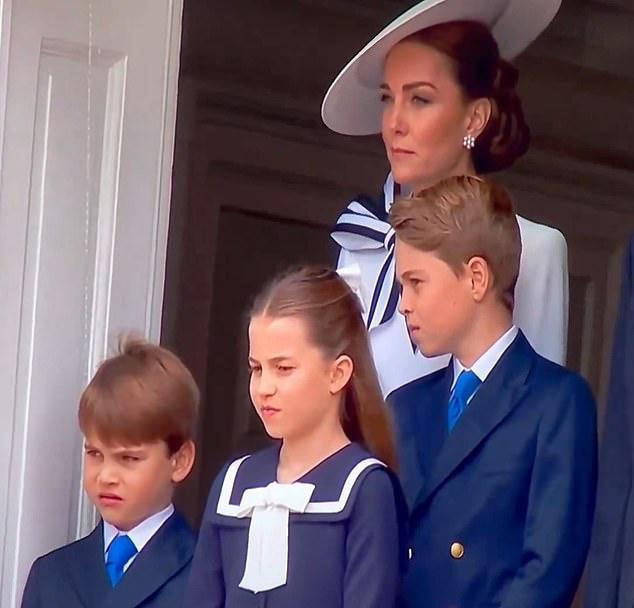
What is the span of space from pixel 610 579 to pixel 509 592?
0.13 meters

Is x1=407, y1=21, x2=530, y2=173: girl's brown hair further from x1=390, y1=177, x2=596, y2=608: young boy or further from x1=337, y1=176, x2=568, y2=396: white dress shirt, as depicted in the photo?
x1=390, y1=177, x2=596, y2=608: young boy

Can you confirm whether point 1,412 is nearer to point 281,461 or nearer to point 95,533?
point 95,533

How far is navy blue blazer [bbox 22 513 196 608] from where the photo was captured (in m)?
2.69

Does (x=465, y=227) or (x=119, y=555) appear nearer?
(x=465, y=227)

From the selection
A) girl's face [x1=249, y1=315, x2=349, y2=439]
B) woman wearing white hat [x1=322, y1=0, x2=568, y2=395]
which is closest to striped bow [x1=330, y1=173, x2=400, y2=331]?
woman wearing white hat [x1=322, y1=0, x2=568, y2=395]

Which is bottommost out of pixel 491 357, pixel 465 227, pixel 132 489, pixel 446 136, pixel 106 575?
pixel 106 575

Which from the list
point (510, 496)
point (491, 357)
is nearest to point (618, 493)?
point (510, 496)

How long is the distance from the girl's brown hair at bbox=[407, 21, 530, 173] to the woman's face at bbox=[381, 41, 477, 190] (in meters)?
0.02

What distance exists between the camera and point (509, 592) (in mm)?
2369

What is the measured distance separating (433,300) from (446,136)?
1.15ft

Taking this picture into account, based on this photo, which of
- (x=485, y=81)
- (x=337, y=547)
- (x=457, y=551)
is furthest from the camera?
(x=485, y=81)

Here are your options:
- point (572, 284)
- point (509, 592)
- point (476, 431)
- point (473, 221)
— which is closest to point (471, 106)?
point (473, 221)

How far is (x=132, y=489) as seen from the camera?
273 cm

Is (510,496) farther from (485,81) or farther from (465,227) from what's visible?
(485,81)
